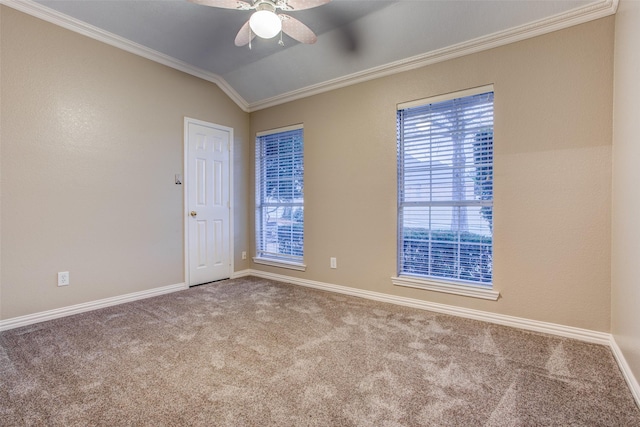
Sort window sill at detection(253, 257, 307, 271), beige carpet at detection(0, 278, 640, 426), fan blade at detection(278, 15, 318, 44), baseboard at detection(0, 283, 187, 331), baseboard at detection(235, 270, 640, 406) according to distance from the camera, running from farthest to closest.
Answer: window sill at detection(253, 257, 307, 271)
baseboard at detection(0, 283, 187, 331)
fan blade at detection(278, 15, 318, 44)
baseboard at detection(235, 270, 640, 406)
beige carpet at detection(0, 278, 640, 426)

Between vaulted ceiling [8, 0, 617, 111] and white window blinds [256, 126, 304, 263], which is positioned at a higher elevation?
vaulted ceiling [8, 0, 617, 111]

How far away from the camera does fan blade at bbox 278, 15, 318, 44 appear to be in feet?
7.25

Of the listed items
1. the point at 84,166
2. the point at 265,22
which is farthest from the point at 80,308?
the point at 265,22

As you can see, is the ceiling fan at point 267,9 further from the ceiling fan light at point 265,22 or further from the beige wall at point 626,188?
the beige wall at point 626,188

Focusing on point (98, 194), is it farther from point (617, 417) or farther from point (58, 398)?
point (617, 417)

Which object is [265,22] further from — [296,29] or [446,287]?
[446,287]

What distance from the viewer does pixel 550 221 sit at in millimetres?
2508

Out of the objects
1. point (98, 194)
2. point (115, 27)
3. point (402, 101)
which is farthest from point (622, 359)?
point (115, 27)

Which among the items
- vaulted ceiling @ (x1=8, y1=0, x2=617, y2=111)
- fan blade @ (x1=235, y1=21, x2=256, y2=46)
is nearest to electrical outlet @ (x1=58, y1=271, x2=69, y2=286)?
vaulted ceiling @ (x1=8, y1=0, x2=617, y2=111)

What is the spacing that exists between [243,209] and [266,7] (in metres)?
2.90

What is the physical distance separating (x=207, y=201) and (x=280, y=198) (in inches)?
38.2

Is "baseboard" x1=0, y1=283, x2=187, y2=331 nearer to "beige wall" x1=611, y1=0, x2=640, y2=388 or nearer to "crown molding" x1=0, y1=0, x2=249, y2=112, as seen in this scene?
"crown molding" x1=0, y1=0, x2=249, y2=112

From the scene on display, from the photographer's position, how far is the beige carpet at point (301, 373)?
1550 millimetres

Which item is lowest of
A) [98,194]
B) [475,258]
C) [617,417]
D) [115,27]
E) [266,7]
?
[617,417]
